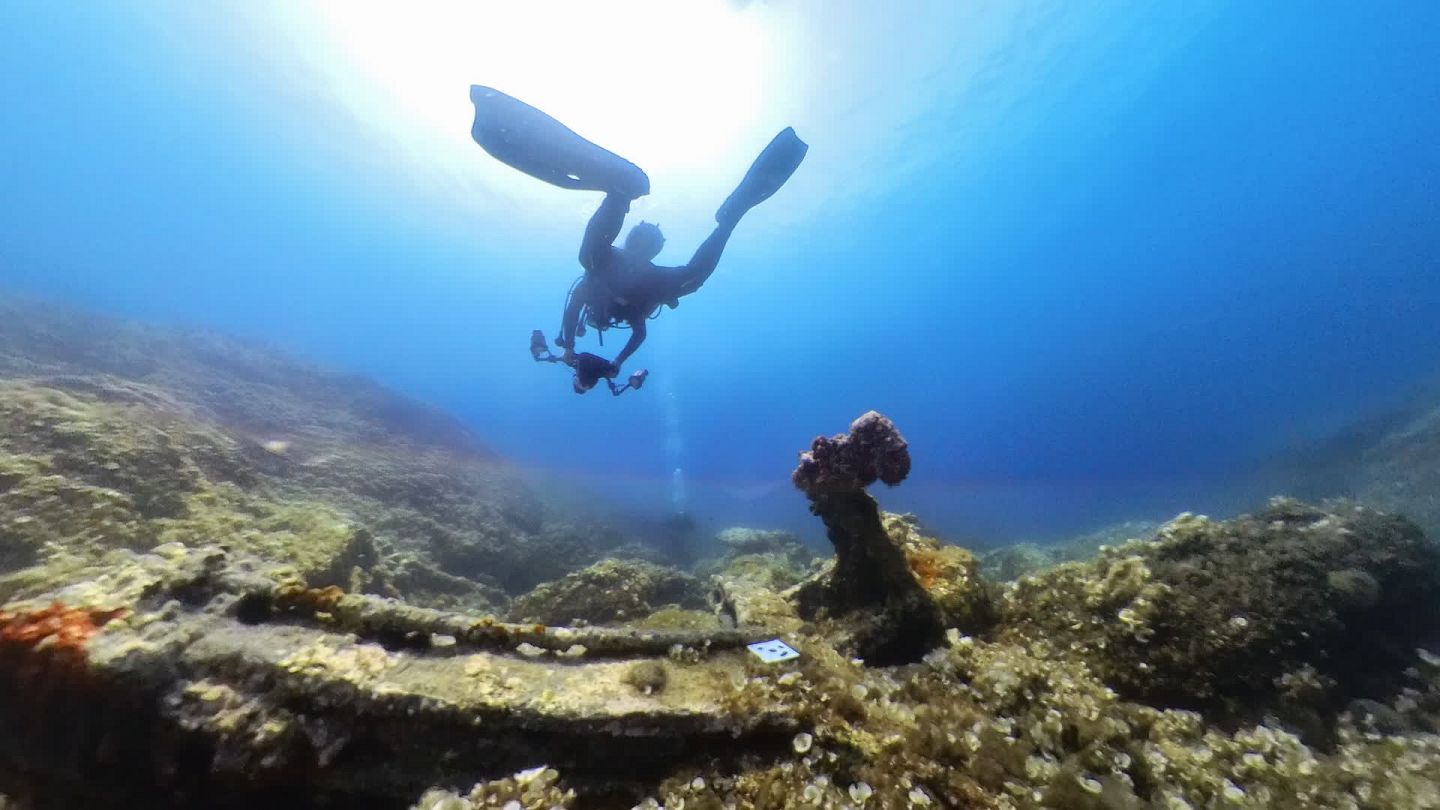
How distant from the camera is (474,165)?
44.7 meters

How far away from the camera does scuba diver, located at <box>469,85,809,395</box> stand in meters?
9.18

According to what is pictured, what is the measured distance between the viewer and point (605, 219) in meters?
10.8

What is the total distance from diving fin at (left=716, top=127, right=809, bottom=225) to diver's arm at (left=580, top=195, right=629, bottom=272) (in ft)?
6.95

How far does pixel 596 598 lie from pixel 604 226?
727 centimetres

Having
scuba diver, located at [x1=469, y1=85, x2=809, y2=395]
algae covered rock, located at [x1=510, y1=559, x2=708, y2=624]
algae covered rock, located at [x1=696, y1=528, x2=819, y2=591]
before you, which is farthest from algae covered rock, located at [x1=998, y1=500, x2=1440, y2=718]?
scuba diver, located at [x1=469, y1=85, x2=809, y2=395]

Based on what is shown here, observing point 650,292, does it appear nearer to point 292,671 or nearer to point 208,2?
point 292,671

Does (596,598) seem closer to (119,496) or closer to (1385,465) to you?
(119,496)

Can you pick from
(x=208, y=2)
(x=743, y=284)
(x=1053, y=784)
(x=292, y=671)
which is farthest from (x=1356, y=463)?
(x=743, y=284)

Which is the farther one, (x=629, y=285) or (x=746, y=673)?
(x=629, y=285)

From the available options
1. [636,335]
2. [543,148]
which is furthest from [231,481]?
[543,148]

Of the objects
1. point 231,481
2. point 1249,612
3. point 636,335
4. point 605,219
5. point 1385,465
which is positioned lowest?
point 1249,612

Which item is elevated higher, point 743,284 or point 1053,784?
point 743,284

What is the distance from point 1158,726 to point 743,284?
9480 centimetres

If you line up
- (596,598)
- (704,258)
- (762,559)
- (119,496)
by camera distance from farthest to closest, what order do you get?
(704,258) < (762,559) < (596,598) < (119,496)
